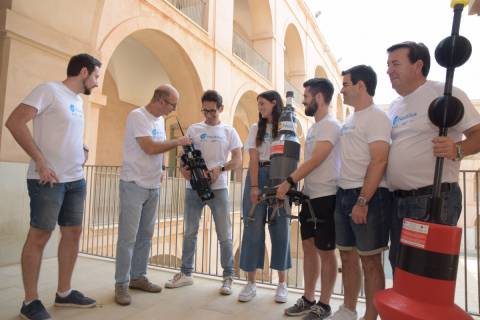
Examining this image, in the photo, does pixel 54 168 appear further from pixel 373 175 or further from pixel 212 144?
pixel 373 175

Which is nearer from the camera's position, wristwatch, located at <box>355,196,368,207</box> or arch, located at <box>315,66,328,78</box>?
wristwatch, located at <box>355,196,368,207</box>

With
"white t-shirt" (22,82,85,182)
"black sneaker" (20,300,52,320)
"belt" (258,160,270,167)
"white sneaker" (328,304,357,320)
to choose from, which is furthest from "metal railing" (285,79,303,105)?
"black sneaker" (20,300,52,320)

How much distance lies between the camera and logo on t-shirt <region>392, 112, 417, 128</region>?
2.17 metres

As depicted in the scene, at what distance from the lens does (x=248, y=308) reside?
298 centimetres

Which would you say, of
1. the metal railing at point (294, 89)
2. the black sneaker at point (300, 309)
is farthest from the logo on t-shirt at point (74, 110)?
the metal railing at point (294, 89)

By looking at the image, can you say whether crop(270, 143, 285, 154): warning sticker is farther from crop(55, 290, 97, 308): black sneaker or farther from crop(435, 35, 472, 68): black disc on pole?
crop(55, 290, 97, 308): black sneaker

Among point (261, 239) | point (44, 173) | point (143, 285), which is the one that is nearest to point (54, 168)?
point (44, 173)

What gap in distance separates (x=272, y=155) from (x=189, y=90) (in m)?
7.26

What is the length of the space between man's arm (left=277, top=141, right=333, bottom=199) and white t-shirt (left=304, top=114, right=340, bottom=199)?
0.17 feet

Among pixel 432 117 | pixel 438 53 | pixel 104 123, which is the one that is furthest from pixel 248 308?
pixel 104 123

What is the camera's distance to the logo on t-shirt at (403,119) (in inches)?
85.3

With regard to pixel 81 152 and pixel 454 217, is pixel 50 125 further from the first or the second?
pixel 454 217

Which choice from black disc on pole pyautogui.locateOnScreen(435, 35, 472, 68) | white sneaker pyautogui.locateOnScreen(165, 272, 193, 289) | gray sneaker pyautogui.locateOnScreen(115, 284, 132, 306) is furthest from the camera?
white sneaker pyautogui.locateOnScreen(165, 272, 193, 289)

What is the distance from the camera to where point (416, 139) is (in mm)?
2129
